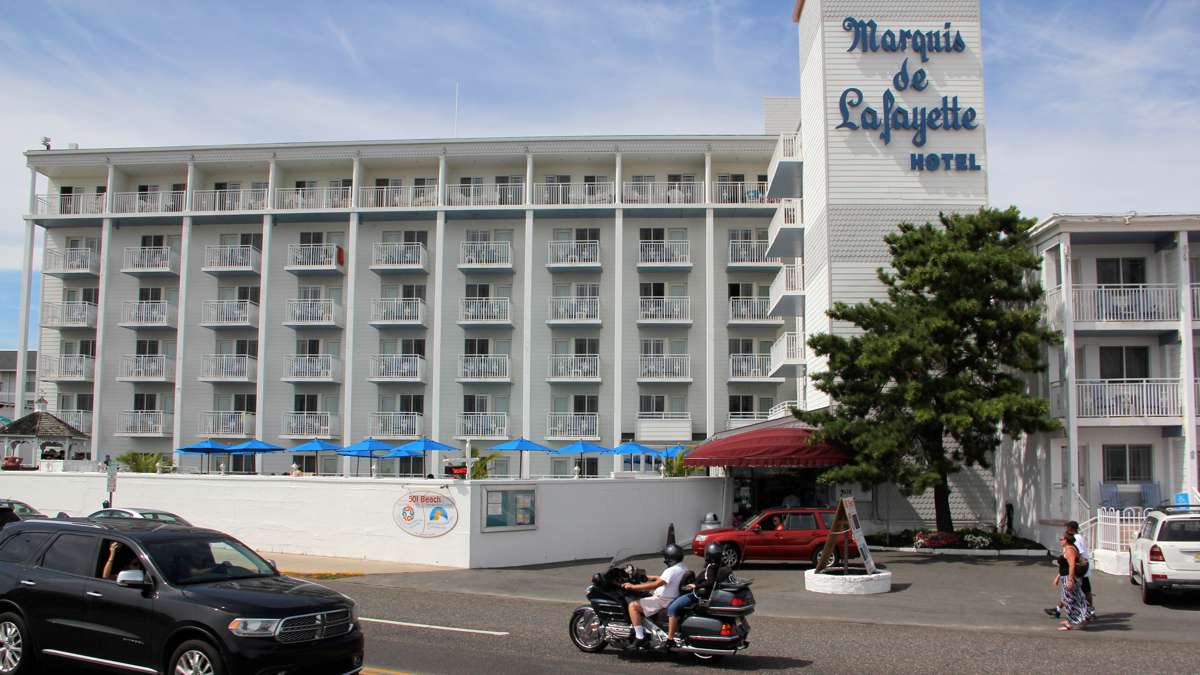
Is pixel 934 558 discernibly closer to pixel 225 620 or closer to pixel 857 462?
pixel 857 462

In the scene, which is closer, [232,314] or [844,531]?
[844,531]

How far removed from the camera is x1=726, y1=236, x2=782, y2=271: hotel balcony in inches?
1802

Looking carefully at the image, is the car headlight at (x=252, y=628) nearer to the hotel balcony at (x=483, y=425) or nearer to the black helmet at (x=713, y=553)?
the black helmet at (x=713, y=553)

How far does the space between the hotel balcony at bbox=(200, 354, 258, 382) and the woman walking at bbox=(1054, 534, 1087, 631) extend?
132ft

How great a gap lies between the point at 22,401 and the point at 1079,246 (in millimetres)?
47495

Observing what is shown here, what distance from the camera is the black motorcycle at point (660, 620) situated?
38.8 ft

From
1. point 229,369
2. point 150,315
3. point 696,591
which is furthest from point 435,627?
point 150,315

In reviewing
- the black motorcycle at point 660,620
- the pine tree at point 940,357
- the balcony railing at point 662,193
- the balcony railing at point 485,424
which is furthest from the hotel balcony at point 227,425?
the black motorcycle at point 660,620

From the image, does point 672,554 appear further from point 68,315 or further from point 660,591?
point 68,315

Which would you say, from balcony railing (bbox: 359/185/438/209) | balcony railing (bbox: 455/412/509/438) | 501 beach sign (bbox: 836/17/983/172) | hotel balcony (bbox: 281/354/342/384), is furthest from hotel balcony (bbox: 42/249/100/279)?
501 beach sign (bbox: 836/17/983/172)


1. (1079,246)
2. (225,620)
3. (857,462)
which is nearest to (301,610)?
(225,620)

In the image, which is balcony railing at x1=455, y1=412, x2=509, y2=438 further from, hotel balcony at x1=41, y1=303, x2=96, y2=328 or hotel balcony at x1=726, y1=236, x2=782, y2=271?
hotel balcony at x1=41, y1=303, x2=96, y2=328

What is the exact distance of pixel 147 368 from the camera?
48.3 m

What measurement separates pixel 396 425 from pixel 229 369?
8859mm
